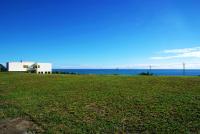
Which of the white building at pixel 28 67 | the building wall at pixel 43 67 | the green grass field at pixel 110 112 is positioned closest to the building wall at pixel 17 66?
the white building at pixel 28 67

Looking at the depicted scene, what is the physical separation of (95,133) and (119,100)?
4.66 metres

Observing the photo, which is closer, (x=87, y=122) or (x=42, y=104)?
(x=87, y=122)

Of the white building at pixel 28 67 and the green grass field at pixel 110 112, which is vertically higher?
the white building at pixel 28 67

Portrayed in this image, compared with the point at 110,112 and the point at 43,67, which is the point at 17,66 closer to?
the point at 43,67

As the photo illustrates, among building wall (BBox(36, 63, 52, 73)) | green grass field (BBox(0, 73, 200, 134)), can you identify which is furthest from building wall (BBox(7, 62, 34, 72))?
green grass field (BBox(0, 73, 200, 134))

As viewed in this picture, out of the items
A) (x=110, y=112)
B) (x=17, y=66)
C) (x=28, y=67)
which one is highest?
(x=17, y=66)

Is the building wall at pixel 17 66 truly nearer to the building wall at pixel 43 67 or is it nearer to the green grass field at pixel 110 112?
the building wall at pixel 43 67

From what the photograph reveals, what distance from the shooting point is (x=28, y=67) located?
262ft

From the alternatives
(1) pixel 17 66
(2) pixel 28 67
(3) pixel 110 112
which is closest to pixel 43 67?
(2) pixel 28 67

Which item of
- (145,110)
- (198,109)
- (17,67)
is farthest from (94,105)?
(17,67)

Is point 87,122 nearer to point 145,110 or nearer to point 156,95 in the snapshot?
point 145,110

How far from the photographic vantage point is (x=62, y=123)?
30.5ft

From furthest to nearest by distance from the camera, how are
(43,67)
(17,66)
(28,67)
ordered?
(43,67)
(28,67)
(17,66)

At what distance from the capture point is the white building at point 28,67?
76.8 meters
